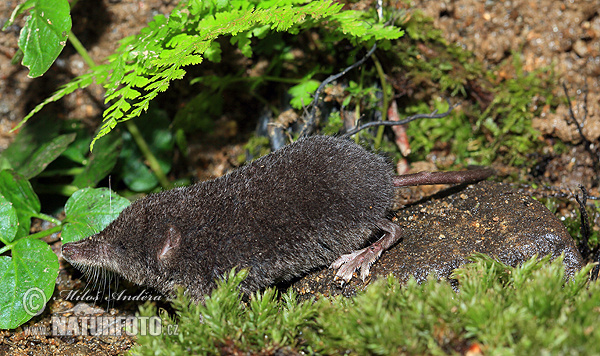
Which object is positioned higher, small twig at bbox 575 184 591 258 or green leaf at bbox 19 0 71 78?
green leaf at bbox 19 0 71 78

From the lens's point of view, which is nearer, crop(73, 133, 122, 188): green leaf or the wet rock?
the wet rock

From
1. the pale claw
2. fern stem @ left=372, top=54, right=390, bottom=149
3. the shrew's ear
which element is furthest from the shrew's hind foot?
fern stem @ left=372, top=54, right=390, bottom=149

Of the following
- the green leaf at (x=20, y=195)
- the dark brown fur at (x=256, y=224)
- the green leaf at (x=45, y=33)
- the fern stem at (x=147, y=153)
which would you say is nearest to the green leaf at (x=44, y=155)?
the green leaf at (x=20, y=195)

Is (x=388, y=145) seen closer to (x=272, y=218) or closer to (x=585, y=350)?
(x=272, y=218)

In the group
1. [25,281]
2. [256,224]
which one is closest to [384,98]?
[256,224]

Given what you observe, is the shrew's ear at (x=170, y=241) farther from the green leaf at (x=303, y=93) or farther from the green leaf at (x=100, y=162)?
the green leaf at (x=303, y=93)

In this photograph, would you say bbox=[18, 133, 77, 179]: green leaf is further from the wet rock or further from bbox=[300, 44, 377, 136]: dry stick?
the wet rock
